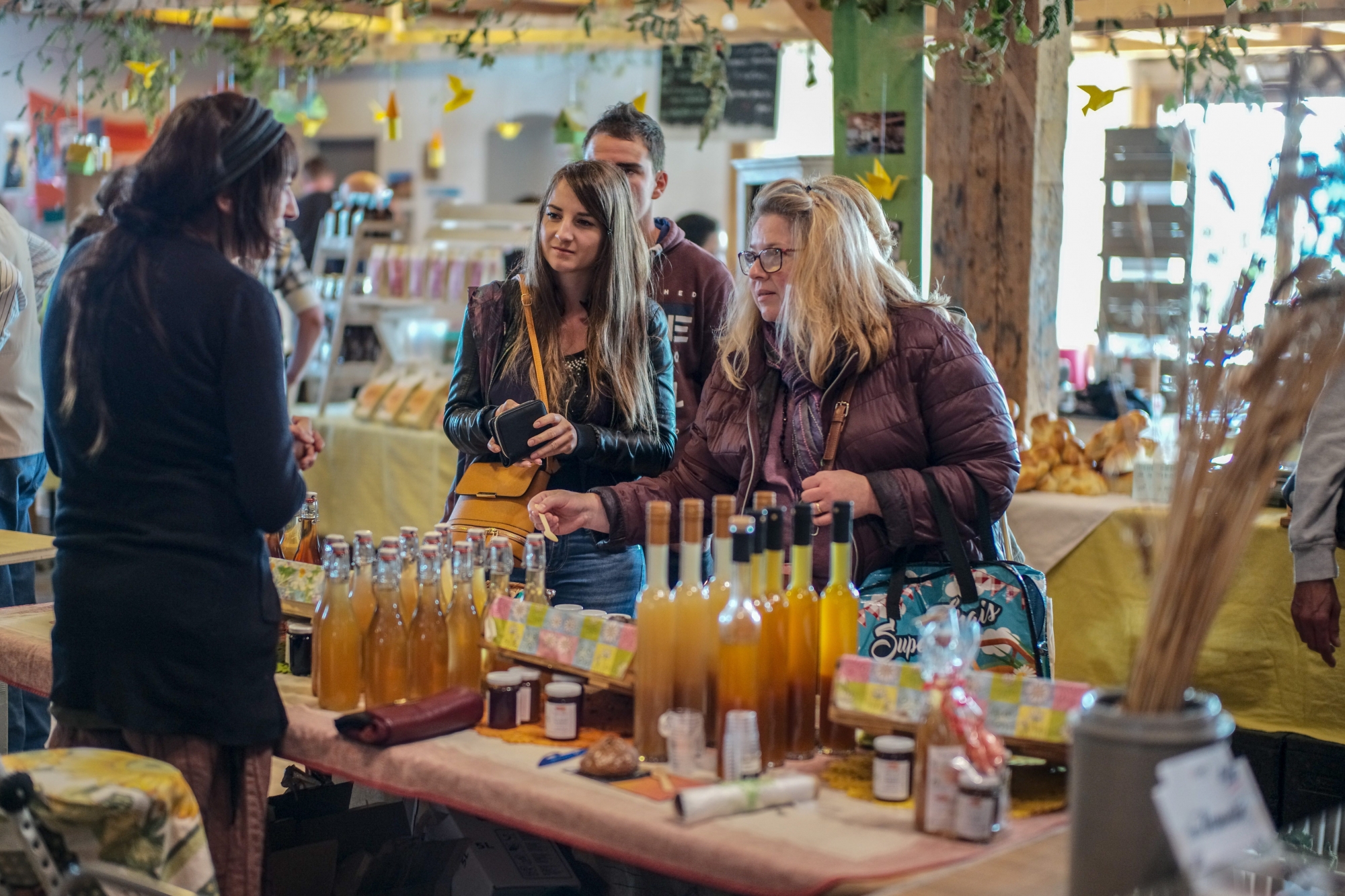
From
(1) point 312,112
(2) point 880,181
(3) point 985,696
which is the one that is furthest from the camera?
(1) point 312,112

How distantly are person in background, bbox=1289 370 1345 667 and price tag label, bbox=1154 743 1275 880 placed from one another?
146cm

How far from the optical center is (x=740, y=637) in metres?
1.89

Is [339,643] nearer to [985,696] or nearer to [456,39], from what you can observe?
[985,696]

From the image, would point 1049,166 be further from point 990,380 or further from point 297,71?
point 297,71

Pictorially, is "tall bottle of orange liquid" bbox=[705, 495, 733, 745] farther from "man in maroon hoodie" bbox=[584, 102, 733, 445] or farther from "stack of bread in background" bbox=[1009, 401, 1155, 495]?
"stack of bread in background" bbox=[1009, 401, 1155, 495]

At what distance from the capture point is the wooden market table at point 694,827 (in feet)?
5.29

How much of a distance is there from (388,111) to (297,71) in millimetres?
726

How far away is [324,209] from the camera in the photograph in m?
8.12

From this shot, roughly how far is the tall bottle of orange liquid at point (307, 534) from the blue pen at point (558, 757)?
107 cm

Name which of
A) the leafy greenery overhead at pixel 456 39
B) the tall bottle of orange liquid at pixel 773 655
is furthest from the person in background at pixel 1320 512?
the tall bottle of orange liquid at pixel 773 655

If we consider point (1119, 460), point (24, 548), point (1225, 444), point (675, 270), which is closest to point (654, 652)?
point (1225, 444)

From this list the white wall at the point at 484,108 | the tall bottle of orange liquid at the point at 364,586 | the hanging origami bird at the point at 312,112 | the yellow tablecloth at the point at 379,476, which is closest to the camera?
the tall bottle of orange liquid at the point at 364,586

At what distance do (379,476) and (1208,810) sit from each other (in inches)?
202

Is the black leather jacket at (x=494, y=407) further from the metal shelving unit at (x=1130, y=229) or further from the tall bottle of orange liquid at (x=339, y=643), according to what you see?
the metal shelving unit at (x=1130, y=229)
